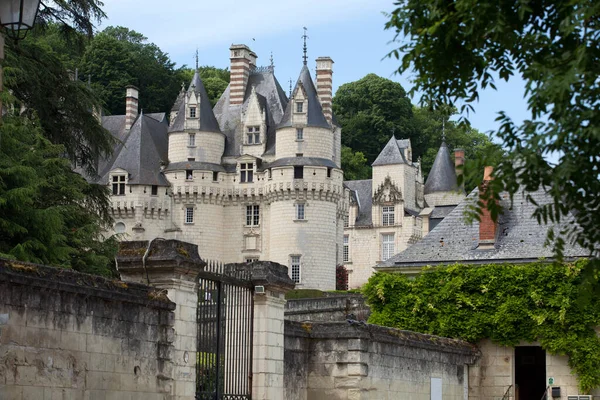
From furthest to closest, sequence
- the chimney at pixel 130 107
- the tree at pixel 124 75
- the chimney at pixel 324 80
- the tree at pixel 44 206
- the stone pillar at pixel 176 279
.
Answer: the tree at pixel 124 75, the chimney at pixel 130 107, the chimney at pixel 324 80, the tree at pixel 44 206, the stone pillar at pixel 176 279

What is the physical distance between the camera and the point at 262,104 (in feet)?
221

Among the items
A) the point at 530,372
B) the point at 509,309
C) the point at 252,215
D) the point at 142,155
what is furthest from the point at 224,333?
the point at 142,155

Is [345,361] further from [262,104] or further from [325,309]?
[262,104]

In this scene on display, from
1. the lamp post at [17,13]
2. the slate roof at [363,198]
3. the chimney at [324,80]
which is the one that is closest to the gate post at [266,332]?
the lamp post at [17,13]

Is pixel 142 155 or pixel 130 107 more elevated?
pixel 130 107

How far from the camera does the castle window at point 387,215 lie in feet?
243

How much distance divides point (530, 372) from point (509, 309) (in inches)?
124

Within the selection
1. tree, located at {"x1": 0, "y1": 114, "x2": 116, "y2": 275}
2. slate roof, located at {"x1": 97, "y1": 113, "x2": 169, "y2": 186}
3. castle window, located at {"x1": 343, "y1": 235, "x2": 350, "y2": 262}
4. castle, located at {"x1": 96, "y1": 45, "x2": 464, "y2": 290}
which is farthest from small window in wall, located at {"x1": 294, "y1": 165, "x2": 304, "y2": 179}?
tree, located at {"x1": 0, "y1": 114, "x2": 116, "y2": 275}

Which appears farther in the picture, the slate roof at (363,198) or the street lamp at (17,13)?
the slate roof at (363,198)

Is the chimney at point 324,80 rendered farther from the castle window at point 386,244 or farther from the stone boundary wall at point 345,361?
the stone boundary wall at point 345,361

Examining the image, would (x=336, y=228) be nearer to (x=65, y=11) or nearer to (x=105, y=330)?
(x=65, y=11)

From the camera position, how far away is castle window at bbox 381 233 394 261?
7381 centimetres

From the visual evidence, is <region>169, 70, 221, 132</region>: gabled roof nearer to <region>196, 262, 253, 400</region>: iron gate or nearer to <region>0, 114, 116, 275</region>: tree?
<region>0, 114, 116, 275</region>: tree

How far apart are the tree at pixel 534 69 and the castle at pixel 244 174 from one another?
2104 inches
